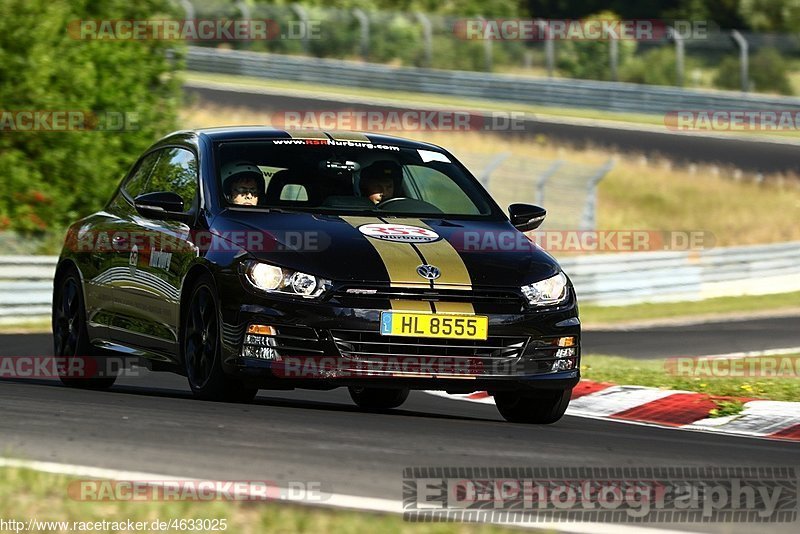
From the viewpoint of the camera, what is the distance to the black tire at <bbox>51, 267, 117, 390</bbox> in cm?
1034

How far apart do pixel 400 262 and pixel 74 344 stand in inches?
125

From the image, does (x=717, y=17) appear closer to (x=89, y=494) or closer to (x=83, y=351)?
(x=83, y=351)

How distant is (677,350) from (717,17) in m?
43.8

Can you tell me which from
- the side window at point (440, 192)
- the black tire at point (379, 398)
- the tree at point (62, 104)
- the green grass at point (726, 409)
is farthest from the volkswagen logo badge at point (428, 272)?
the tree at point (62, 104)

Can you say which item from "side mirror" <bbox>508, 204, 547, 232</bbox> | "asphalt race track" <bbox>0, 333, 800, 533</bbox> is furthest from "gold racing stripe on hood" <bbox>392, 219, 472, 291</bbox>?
"side mirror" <bbox>508, 204, 547, 232</bbox>

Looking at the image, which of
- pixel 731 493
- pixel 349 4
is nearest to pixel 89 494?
pixel 731 493

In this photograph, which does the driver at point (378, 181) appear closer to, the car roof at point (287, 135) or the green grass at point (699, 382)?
the car roof at point (287, 135)

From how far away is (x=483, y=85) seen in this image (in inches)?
1623

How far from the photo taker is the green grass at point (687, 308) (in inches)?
874

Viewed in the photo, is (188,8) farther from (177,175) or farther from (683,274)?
(177,175)

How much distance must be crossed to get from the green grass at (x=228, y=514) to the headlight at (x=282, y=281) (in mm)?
2729

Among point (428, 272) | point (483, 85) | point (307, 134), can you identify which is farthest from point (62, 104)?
point (483, 85)

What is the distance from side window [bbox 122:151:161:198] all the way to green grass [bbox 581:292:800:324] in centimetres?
1190

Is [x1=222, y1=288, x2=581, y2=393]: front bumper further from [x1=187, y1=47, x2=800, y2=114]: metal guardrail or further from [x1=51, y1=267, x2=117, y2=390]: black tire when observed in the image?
[x1=187, y1=47, x2=800, y2=114]: metal guardrail
